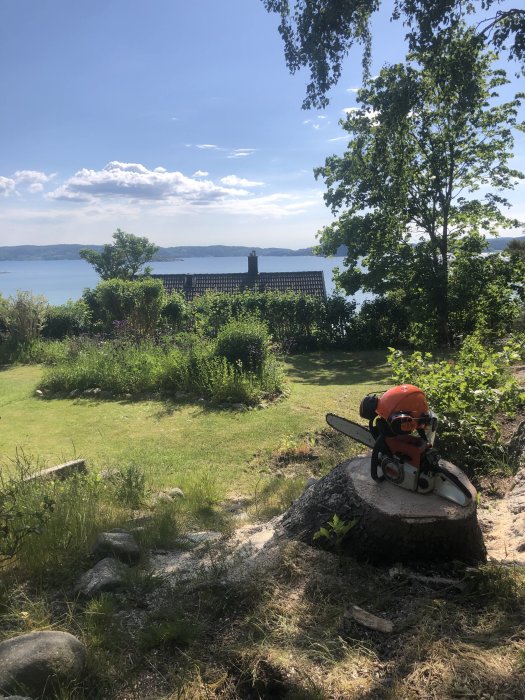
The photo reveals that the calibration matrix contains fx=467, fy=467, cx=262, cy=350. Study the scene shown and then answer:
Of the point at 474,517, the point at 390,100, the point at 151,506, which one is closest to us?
the point at 474,517

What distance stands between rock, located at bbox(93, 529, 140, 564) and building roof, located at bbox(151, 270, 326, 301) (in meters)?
Result: 17.7

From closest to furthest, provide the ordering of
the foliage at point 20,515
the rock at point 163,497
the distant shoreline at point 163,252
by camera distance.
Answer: the foliage at point 20,515
the rock at point 163,497
the distant shoreline at point 163,252

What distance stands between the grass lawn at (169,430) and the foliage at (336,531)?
239 centimetres

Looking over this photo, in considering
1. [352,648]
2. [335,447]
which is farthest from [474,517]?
[335,447]

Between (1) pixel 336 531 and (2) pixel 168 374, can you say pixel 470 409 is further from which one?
(2) pixel 168 374

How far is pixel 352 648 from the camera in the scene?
2.19 meters

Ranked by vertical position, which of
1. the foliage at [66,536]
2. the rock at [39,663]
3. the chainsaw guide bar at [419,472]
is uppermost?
the chainsaw guide bar at [419,472]

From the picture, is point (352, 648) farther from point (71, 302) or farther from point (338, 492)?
point (71, 302)

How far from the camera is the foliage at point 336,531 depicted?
291 centimetres

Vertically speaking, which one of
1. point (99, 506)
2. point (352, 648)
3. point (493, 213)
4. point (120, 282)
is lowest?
point (99, 506)

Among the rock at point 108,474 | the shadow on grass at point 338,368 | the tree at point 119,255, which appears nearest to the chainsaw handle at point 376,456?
the rock at point 108,474

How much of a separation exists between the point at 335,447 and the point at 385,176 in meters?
10.7

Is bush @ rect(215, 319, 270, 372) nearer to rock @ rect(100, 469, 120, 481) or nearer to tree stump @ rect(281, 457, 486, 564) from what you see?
rock @ rect(100, 469, 120, 481)

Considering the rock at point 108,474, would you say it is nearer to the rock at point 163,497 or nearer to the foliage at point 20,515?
the rock at point 163,497
